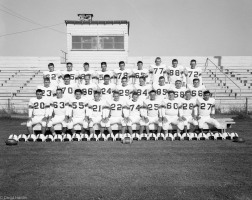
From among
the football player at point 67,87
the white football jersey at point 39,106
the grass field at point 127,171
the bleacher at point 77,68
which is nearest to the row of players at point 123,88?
the football player at point 67,87

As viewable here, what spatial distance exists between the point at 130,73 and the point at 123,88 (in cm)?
101

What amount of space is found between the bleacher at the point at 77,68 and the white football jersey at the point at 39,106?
6.98m

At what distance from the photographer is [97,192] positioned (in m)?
3.77

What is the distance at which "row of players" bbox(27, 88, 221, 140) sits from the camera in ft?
26.5

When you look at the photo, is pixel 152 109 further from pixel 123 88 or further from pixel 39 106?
pixel 39 106

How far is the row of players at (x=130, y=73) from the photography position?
970cm

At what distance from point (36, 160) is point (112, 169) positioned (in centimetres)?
175

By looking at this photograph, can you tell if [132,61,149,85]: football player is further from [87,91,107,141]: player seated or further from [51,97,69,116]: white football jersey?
[51,97,69,116]: white football jersey

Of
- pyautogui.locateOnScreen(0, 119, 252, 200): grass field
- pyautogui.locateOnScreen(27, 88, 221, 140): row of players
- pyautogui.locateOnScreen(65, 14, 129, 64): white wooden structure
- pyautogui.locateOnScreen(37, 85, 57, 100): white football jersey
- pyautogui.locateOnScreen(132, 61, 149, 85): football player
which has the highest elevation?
pyautogui.locateOnScreen(65, 14, 129, 64): white wooden structure

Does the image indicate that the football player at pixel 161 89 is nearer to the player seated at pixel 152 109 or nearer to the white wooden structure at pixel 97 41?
the player seated at pixel 152 109

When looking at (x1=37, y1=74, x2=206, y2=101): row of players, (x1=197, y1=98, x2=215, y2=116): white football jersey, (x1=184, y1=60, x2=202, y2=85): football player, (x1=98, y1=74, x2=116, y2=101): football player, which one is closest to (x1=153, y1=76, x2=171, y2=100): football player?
(x1=37, y1=74, x2=206, y2=101): row of players

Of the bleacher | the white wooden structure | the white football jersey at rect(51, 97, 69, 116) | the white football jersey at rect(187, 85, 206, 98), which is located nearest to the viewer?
the white football jersey at rect(51, 97, 69, 116)

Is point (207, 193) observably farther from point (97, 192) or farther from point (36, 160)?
point (36, 160)

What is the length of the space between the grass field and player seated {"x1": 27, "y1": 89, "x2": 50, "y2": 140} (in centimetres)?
112
